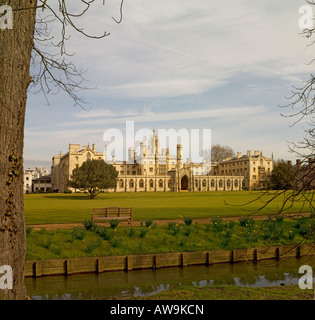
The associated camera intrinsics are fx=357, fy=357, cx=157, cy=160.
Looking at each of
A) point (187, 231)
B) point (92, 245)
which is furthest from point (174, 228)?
point (92, 245)

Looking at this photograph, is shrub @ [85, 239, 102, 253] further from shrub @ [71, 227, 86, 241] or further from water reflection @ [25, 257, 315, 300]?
water reflection @ [25, 257, 315, 300]

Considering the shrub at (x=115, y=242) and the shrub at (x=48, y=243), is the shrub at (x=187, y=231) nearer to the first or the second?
the shrub at (x=115, y=242)

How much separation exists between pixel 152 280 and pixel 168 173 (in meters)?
90.5

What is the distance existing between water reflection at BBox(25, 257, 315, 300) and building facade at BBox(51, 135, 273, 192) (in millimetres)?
73648

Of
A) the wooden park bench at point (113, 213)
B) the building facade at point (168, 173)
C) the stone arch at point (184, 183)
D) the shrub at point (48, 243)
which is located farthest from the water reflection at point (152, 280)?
the stone arch at point (184, 183)

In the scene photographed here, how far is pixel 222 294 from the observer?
8555mm

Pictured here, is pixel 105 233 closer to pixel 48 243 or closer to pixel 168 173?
pixel 48 243

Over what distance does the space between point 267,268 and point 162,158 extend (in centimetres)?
10522

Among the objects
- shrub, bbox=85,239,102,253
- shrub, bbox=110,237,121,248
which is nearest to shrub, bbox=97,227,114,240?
shrub, bbox=110,237,121,248

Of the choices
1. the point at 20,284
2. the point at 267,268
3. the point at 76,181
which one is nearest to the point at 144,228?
the point at 267,268

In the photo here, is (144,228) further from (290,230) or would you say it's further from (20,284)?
(20,284)

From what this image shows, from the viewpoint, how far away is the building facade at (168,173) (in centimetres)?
9188

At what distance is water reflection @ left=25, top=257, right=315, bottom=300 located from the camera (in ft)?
33.7

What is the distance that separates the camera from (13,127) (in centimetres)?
483
